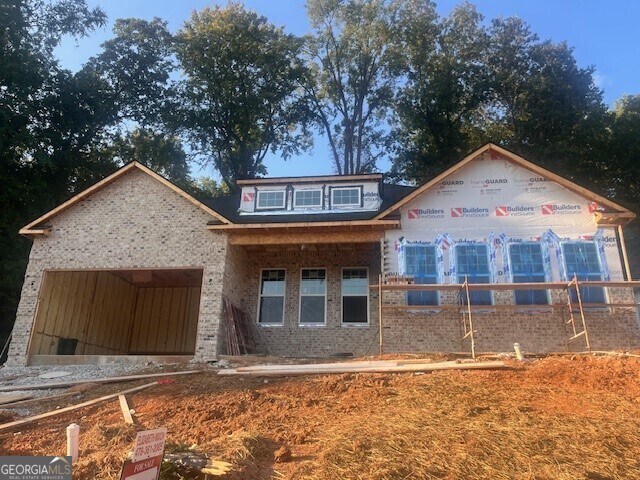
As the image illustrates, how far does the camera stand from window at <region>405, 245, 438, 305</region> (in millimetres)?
16141

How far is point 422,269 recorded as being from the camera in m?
16.4

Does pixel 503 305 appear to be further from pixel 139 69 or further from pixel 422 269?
pixel 139 69

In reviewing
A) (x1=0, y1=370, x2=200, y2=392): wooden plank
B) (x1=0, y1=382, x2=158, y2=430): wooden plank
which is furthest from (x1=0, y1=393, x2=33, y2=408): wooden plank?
(x1=0, y1=382, x2=158, y2=430): wooden plank

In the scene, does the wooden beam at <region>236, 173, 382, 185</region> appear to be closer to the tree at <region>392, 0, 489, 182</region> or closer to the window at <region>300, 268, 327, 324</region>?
the window at <region>300, 268, 327, 324</region>

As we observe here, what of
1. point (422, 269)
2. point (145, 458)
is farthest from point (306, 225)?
point (145, 458)

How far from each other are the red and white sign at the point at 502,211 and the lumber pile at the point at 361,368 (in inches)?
254

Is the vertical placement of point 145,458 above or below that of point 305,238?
below

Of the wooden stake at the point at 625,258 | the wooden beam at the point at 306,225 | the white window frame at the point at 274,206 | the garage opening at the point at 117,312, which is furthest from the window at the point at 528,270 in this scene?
the garage opening at the point at 117,312

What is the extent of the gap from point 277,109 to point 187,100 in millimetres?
6697

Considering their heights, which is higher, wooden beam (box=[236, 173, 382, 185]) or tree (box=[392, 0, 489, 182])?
tree (box=[392, 0, 489, 182])

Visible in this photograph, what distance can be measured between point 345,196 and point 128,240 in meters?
7.51

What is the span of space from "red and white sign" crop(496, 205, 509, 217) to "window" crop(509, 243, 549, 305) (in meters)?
1.13

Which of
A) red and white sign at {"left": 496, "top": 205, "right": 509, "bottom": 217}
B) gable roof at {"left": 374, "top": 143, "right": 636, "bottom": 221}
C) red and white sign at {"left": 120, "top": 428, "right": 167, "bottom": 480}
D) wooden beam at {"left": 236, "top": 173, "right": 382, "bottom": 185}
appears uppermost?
wooden beam at {"left": 236, "top": 173, "right": 382, "bottom": 185}

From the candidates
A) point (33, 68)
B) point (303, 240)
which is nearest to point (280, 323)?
point (303, 240)
